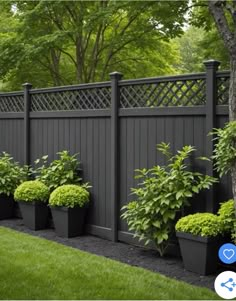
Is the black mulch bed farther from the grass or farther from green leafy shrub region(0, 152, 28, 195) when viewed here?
green leafy shrub region(0, 152, 28, 195)

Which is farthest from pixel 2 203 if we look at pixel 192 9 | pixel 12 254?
pixel 192 9

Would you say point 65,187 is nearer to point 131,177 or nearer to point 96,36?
point 131,177

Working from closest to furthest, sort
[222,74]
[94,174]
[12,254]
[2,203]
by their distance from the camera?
[222,74] < [12,254] < [94,174] < [2,203]

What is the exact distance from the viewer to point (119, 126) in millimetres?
5844

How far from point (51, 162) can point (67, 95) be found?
1.05 metres

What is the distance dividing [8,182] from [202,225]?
3697 millimetres

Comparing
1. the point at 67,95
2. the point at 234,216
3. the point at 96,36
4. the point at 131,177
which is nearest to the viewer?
the point at 234,216

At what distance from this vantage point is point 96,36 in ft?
38.9

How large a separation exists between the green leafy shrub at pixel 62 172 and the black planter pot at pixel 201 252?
2.26 meters

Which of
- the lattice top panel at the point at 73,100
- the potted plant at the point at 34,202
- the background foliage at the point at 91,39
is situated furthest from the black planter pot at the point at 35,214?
the background foliage at the point at 91,39

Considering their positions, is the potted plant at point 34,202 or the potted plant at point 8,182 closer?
the potted plant at point 34,202

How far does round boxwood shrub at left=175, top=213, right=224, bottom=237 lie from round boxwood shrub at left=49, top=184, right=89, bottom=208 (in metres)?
1.77

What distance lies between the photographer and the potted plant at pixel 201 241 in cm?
430
